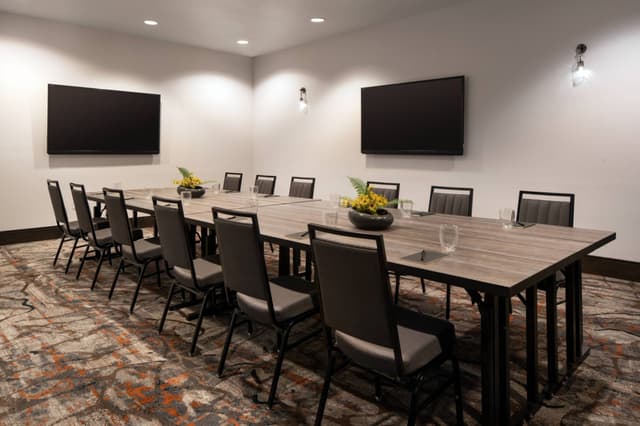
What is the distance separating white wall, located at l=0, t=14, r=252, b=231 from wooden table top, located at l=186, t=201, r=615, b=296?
4064 millimetres

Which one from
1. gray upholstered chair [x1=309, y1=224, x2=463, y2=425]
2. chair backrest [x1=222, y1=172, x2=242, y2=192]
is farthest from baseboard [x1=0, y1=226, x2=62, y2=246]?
gray upholstered chair [x1=309, y1=224, x2=463, y2=425]

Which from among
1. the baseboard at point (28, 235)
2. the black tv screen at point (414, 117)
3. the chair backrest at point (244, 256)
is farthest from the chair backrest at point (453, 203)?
the baseboard at point (28, 235)

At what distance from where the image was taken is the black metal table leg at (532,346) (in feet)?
6.97

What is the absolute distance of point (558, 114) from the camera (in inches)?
182

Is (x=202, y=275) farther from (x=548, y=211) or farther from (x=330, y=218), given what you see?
(x=548, y=211)

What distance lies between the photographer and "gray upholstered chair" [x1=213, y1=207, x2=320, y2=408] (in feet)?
7.06

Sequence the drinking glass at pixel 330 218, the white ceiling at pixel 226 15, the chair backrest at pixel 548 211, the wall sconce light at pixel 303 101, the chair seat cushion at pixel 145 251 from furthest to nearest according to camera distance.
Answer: the wall sconce light at pixel 303 101 < the white ceiling at pixel 226 15 < the chair seat cushion at pixel 145 251 < the chair backrest at pixel 548 211 < the drinking glass at pixel 330 218

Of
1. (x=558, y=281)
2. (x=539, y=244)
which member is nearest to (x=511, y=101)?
(x=558, y=281)

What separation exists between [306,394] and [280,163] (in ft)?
19.5

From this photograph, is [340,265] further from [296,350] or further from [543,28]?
[543,28]

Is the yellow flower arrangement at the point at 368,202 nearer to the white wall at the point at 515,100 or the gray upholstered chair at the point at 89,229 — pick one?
the gray upholstered chair at the point at 89,229

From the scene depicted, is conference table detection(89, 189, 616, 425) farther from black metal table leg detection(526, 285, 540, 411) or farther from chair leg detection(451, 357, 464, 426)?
chair leg detection(451, 357, 464, 426)

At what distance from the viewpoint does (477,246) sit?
89.7 inches

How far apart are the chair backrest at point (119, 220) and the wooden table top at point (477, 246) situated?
1.67 feet
